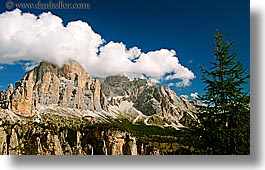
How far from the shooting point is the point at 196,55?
507cm

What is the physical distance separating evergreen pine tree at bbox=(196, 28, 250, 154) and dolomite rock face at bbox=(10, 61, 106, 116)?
39.6 inches

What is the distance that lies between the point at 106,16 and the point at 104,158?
1.32m

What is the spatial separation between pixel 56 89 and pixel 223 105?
1566 mm

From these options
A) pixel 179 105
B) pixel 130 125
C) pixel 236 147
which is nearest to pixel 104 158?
pixel 130 125

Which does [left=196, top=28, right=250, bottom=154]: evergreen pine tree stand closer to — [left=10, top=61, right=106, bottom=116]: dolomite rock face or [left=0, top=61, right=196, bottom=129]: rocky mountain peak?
[left=0, top=61, right=196, bottom=129]: rocky mountain peak

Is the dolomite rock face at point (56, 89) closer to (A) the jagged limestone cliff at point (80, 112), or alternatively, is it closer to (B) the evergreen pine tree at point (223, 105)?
(A) the jagged limestone cliff at point (80, 112)

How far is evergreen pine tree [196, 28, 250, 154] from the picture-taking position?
498 centimetres

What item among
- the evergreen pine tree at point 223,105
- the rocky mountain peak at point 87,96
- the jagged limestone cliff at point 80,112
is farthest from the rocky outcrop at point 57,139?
the evergreen pine tree at point 223,105

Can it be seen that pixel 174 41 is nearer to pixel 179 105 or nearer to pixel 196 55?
pixel 196 55

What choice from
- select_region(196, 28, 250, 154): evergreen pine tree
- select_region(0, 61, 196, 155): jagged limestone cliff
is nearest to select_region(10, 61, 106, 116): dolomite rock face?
select_region(0, 61, 196, 155): jagged limestone cliff

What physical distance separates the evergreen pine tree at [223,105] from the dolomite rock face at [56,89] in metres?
1.01

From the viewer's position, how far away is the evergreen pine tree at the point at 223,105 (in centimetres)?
498

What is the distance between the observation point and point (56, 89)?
5.03 metres

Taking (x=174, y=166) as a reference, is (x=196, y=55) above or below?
above
